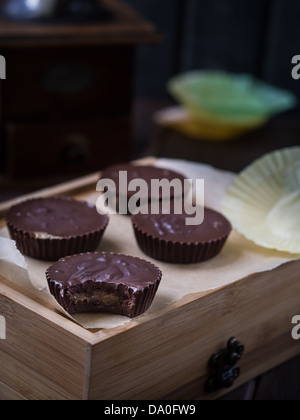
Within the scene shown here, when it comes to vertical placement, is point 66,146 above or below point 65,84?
below

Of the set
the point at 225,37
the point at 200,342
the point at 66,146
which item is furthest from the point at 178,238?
the point at 225,37

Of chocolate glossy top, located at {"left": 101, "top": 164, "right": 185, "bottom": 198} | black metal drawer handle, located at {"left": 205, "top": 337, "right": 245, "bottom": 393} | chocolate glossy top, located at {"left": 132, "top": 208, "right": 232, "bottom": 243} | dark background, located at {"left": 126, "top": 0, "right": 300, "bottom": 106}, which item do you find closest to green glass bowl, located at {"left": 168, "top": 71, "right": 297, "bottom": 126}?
dark background, located at {"left": 126, "top": 0, "right": 300, "bottom": 106}

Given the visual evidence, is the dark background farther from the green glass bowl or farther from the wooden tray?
the wooden tray

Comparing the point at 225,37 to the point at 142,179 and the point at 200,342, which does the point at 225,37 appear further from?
the point at 200,342

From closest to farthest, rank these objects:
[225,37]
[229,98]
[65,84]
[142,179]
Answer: [142,179]
[65,84]
[229,98]
[225,37]
